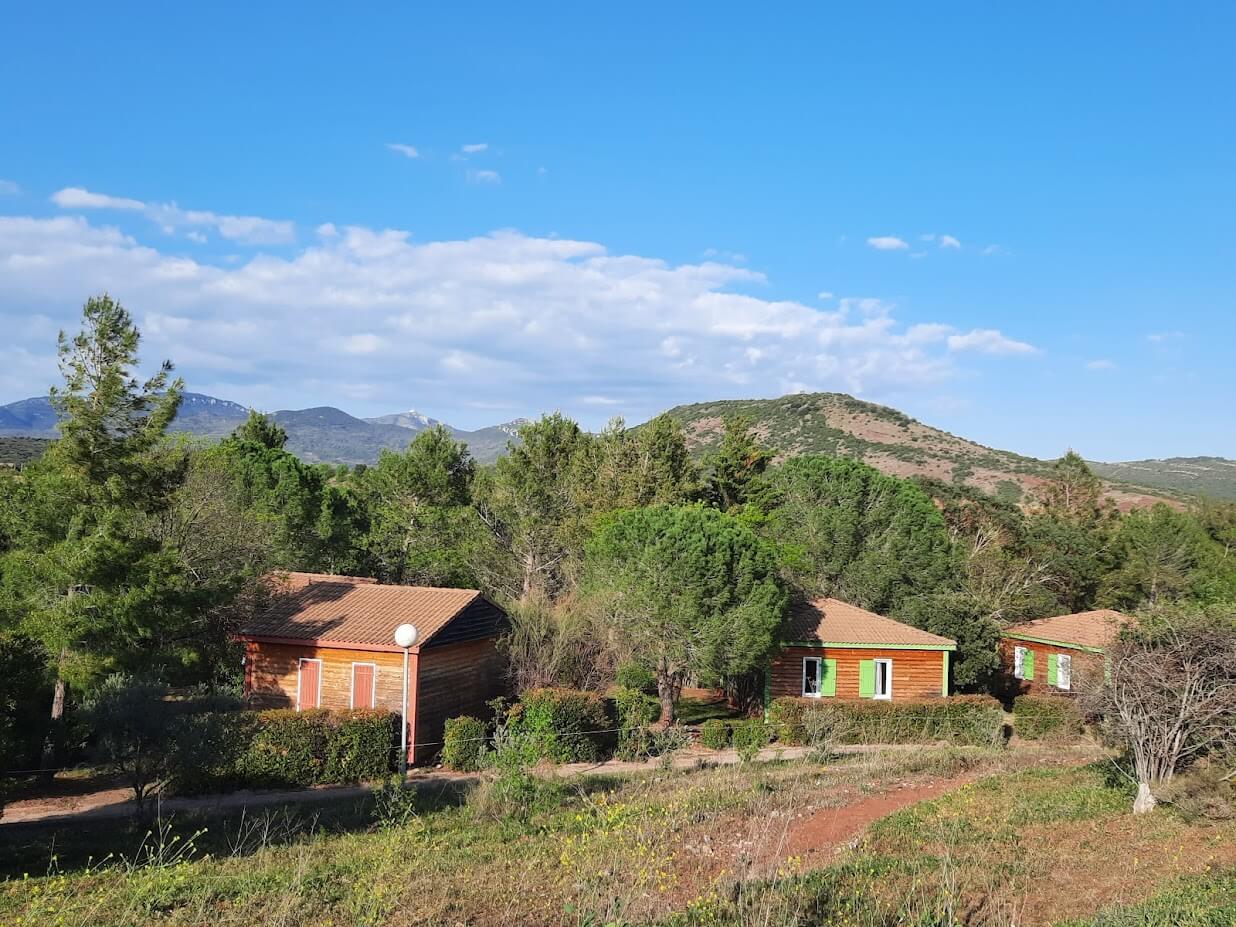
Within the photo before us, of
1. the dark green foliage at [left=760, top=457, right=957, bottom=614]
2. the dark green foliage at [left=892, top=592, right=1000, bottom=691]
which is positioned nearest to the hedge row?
the dark green foliage at [left=760, top=457, right=957, bottom=614]

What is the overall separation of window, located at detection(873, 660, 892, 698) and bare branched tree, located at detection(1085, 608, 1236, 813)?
11318 millimetres

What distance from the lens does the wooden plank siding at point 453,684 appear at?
19.6m

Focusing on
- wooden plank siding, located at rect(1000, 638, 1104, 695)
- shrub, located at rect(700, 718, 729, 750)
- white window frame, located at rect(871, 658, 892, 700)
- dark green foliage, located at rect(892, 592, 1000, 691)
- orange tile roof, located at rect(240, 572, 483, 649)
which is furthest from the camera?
wooden plank siding, located at rect(1000, 638, 1104, 695)

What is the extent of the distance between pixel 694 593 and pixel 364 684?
8381mm

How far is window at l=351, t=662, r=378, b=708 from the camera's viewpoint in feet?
65.4

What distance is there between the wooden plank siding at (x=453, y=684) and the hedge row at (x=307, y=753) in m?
1.63

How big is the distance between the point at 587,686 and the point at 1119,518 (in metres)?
41.0

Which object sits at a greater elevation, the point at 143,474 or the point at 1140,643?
the point at 143,474

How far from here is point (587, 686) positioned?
24.2 m

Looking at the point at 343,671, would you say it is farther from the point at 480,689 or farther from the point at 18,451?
the point at 18,451

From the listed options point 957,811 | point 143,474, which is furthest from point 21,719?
point 957,811

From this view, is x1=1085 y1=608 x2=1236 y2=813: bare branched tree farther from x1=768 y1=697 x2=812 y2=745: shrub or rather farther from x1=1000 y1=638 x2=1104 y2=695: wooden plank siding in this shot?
x1=1000 y1=638 x2=1104 y2=695: wooden plank siding

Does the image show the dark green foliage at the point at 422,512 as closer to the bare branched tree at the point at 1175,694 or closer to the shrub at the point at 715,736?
the shrub at the point at 715,736

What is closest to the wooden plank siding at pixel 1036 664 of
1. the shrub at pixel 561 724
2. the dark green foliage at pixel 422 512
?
the shrub at pixel 561 724
